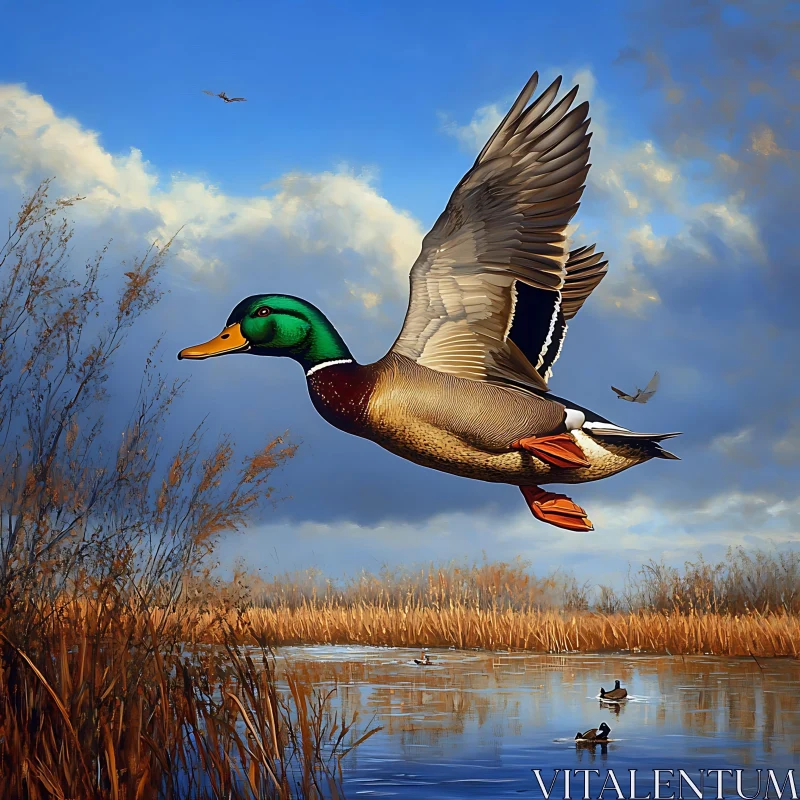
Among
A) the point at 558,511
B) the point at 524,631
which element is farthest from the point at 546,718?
the point at 558,511

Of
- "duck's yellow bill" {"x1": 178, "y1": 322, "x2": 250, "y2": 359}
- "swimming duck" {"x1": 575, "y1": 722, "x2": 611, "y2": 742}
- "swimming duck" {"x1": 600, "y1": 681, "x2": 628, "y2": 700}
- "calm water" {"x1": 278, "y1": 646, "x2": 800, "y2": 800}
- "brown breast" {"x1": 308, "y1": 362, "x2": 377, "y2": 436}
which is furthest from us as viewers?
"swimming duck" {"x1": 600, "y1": 681, "x2": 628, "y2": 700}

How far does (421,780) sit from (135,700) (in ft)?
7.66

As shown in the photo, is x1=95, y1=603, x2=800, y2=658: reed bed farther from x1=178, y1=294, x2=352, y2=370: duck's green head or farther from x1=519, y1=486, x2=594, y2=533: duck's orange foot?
x1=178, y1=294, x2=352, y2=370: duck's green head

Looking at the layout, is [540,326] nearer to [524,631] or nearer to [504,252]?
[504,252]

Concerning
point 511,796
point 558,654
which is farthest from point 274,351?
point 558,654

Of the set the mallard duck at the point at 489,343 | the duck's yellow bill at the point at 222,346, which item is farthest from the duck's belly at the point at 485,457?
the duck's yellow bill at the point at 222,346

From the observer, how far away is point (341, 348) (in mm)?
3859

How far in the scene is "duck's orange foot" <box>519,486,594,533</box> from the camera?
3883 mm

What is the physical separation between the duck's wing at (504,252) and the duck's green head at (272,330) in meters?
0.35

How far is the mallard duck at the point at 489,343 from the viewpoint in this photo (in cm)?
368

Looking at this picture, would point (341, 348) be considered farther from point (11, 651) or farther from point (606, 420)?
point (11, 651)

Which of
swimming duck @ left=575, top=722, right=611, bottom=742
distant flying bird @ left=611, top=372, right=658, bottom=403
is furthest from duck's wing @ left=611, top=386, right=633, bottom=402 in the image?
swimming duck @ left=575, top=722, right=611, bottom=742

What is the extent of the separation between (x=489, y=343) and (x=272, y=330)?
87 centimetres

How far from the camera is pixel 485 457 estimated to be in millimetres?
3742
